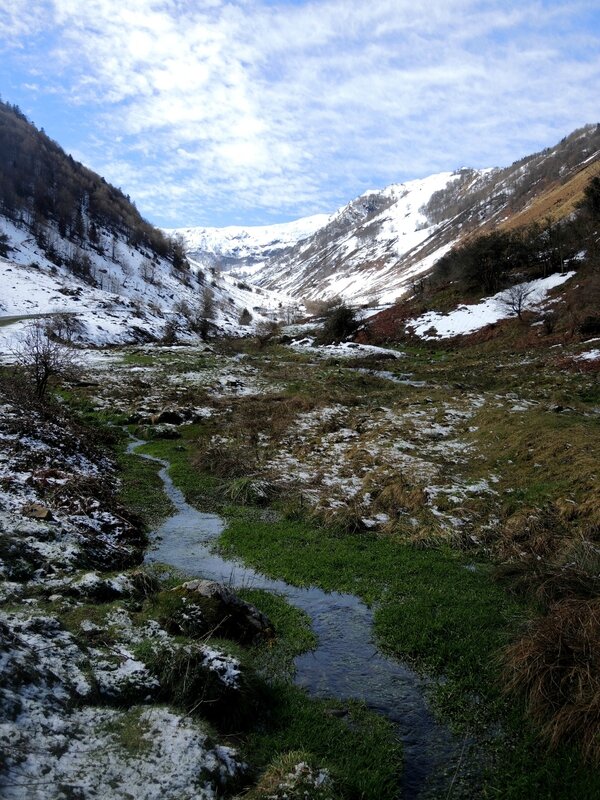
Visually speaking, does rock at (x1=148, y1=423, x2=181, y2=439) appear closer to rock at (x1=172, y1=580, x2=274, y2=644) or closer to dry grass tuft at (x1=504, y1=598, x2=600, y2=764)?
rock at (x1=172, y1=580, x2=274, y2=644)

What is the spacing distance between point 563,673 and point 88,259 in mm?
143716

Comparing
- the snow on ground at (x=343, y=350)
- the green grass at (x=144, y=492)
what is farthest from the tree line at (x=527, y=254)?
the green grass at (x=144, y=492)

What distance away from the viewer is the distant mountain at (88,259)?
78438 millimetres

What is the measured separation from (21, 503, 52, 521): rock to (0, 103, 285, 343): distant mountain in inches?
2207

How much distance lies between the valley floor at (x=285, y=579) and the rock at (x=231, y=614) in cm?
12

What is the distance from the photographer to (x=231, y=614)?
30.7 ft

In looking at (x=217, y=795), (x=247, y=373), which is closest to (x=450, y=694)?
(x=217, y=795)

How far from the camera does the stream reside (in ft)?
22.3

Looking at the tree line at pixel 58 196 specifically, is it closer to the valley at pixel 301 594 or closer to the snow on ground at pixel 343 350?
the snow on ground at pixel 343 350

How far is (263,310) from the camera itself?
185250 millimetres

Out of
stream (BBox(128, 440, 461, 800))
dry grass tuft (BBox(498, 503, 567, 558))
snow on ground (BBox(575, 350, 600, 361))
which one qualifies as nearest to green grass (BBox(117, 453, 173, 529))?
stream (BBox(128, 440, 461, 800))

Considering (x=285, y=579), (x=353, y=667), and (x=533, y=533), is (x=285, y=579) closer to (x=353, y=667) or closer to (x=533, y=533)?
(x=353, y=667)

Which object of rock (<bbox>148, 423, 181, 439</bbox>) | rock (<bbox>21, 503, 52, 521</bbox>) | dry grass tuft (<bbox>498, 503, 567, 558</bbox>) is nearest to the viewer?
rock (<bbox>21, 503, 52, 521</bbox>)

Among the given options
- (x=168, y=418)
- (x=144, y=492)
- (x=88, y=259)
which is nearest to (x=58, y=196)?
(x=88, y=259)
